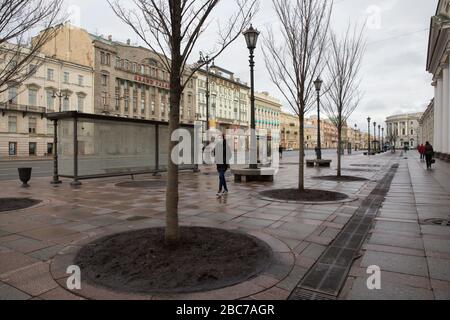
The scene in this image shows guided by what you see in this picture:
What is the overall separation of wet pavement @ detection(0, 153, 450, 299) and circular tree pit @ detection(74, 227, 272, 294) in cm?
17

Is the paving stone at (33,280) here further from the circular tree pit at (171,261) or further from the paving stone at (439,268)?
the paving stone at (439,268)

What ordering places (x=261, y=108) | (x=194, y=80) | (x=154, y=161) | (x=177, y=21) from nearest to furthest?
(x=177, y=21) < (x=154, y=161) < (x=194, y=80) < (x=261, y=108)

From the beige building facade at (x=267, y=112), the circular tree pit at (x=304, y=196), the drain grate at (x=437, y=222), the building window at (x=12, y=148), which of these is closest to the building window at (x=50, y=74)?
the building window at (x=12, y=148)

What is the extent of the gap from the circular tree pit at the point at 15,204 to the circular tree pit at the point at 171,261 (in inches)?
163

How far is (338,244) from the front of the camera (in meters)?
4.86

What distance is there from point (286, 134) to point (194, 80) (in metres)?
64.6

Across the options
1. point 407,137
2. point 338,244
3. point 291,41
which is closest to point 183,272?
point 338,244

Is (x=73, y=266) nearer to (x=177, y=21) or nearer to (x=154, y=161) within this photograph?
(x=177, y=21)

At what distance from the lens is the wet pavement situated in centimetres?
325

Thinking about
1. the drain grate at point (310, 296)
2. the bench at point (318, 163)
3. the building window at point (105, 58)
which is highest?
the building window at point (105, 58)

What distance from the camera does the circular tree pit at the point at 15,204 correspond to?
7.48m

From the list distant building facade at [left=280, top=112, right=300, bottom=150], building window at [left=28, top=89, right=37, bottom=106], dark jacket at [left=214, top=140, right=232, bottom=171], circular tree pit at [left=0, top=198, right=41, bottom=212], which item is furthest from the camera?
distant building facade at [left=280, top=112, right=300, bottom=150]

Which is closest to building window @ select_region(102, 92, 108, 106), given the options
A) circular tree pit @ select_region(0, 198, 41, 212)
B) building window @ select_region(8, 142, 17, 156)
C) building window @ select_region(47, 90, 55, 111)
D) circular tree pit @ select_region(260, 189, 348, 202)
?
building window @ select_region(47, 90, 55, 111)

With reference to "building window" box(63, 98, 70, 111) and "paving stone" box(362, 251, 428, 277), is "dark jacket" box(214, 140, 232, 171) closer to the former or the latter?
"paving stone" box(362, 251, 428, 277)
